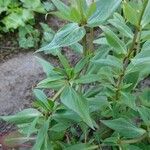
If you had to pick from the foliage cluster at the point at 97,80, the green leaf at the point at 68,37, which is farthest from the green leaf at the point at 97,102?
the green leaf at the point at 68,37

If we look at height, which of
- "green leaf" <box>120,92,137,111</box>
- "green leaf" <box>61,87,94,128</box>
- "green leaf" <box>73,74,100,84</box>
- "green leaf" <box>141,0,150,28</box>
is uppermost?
"green leaf" <box>141,0,150,28</box>

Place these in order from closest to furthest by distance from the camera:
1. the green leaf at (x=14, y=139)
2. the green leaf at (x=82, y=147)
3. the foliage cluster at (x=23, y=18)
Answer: the green leaf at (x=82, y=147) → the green leaf at (x=14, y=139) → the foliage cluster at (x=23, y=18)

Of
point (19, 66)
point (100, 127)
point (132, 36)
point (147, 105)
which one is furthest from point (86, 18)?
point (19, 66)

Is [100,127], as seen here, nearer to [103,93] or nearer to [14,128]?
[103,93]

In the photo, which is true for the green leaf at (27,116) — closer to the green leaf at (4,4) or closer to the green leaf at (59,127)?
the green leaf at (59,127)

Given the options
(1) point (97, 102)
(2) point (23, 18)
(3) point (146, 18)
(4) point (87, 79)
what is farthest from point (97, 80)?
(2) point (23, 18)

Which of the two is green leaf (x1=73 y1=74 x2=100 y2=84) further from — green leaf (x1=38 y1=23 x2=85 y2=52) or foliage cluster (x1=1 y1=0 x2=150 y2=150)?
green leaf (x1=38 y1=23 x2=85 y2=52)

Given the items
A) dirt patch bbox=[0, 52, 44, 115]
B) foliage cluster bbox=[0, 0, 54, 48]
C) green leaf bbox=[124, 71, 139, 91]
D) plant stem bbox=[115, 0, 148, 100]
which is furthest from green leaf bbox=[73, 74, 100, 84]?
foliage cluster bbox=[0, 0, 54, 48]
